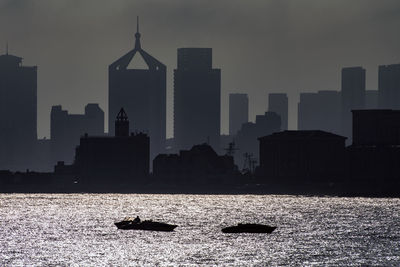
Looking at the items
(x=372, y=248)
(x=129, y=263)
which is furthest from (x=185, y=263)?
(x=372, y=248)

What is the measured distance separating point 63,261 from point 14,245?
2708 centimetres

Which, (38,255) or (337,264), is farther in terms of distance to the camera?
(38,255)

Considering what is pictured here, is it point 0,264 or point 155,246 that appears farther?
point 155,246

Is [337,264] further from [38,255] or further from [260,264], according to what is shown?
[38,255]

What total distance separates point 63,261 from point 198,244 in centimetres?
3124

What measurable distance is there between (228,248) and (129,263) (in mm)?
24778

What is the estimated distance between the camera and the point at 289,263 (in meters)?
172

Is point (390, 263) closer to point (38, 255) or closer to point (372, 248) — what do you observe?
point (372, 248)

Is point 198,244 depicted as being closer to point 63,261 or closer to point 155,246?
point 155,246

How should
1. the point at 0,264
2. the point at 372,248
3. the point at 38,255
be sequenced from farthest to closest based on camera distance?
the point at 372,248, the point at 38,255, the point at 0,264

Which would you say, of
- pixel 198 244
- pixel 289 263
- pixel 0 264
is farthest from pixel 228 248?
pixel 0 264

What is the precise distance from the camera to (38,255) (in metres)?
182

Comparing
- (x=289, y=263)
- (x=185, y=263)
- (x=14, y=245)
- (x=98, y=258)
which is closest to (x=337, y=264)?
(x=289, y=263)

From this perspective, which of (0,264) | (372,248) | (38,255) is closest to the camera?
(0,264)
